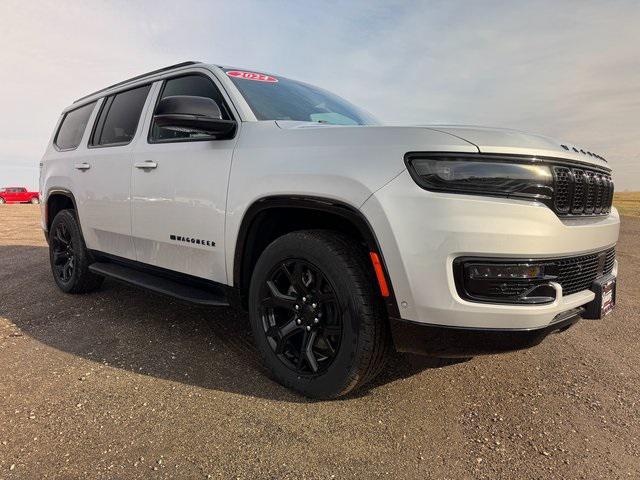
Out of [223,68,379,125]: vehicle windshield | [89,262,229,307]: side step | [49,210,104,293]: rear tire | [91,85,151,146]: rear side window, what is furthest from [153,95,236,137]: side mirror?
[49,210,104,293]: rear tire

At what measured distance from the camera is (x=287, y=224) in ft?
9.27

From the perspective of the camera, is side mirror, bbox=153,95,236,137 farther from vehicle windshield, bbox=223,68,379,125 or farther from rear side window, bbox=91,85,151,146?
rear side window, bbox=91,85,151,146

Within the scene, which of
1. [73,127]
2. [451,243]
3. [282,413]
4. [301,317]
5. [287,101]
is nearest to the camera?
[451,243]

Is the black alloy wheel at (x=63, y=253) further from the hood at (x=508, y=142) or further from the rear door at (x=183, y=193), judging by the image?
the hood at (x=508, y=142)

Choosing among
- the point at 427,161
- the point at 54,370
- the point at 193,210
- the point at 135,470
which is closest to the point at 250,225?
the point at 193,210

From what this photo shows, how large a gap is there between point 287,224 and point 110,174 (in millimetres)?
1967

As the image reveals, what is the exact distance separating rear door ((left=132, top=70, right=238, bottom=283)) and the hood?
1.42 m

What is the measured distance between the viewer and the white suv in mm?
1998

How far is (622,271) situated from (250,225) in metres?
5.76

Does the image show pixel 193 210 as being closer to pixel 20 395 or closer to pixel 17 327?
pixel 20 395

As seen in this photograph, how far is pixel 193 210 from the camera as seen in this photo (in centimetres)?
303

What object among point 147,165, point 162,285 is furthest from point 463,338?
point 147,165

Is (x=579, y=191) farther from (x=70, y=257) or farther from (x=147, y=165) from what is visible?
(x=70, y=257)

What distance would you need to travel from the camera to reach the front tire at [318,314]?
7.42 feet
